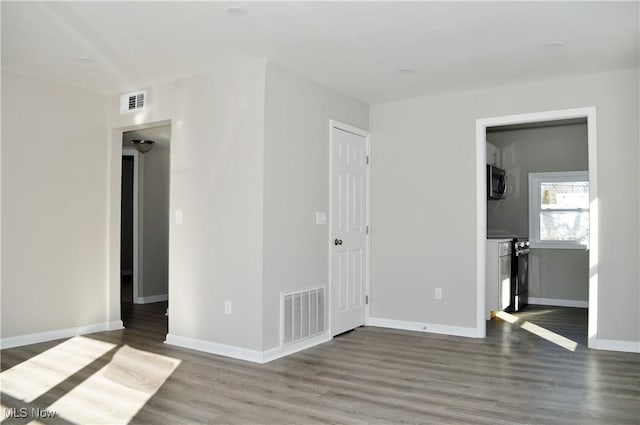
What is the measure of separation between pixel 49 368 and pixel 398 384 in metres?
2.61

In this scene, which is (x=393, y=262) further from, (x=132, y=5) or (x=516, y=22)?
(x=132, y=5)

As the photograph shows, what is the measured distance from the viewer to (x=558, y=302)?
23.9ft

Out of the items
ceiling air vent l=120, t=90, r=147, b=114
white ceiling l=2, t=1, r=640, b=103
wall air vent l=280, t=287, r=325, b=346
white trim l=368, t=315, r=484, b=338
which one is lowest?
white trim l=368, t=315, r=484, b=338

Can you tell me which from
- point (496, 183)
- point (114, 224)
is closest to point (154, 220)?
point (114, 224)

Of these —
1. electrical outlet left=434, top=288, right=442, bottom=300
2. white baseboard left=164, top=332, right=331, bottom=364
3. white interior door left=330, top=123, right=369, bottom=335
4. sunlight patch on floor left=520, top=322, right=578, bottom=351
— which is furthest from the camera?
electrical outlet left=434, top=288, right=442, bottom=300

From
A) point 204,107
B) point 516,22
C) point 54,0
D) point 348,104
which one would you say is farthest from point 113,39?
point 516,22

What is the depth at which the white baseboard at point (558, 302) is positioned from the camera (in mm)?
7083

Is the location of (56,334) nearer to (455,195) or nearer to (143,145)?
(143,145)

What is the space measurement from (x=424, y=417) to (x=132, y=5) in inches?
120

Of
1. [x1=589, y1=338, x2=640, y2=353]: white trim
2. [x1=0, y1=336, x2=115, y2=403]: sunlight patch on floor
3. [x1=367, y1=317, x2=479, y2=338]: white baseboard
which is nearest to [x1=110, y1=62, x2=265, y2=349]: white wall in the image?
[x1=0, y1=336, x2=115, y2=403]: sunlight patch on floor

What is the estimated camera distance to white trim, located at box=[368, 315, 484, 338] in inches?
207

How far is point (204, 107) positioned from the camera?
468 cm

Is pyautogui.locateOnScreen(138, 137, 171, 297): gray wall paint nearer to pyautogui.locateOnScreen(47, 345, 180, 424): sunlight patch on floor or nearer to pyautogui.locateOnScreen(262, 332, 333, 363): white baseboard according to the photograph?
pyautogui.locateOnScreen(47, 345, 180, 424): sunlight patch on floor

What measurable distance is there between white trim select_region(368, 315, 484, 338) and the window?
2817mm
